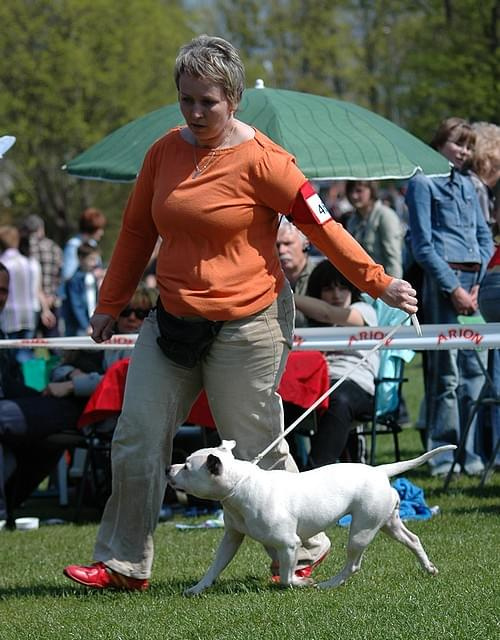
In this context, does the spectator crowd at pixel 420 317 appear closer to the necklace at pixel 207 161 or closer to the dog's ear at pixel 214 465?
the necklace at pixel 207 161

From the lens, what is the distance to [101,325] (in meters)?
5.31

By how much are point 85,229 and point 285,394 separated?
6.75 m

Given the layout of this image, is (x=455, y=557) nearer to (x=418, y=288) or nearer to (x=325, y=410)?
(x=325, y=410)

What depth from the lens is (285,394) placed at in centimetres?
753

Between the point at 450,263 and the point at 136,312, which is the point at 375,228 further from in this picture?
the point at 136,312

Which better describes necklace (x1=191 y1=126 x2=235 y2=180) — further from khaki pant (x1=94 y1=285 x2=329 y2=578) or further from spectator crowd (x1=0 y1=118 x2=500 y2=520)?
spectator crowd (x1=0 y1=118 x2=500 y2=520)

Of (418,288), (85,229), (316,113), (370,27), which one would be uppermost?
(316,113)

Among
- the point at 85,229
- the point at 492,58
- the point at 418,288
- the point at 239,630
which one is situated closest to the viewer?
the point at 239,630

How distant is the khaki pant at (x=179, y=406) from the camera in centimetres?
505

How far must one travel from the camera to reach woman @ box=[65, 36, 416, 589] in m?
4.85

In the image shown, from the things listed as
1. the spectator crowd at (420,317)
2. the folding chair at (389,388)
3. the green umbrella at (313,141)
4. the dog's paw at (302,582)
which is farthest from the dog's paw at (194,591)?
the green umbrella at (313,141)

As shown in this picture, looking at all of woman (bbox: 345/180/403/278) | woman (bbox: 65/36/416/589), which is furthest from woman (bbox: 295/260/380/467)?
woman (bbox: 65/36/416/589)

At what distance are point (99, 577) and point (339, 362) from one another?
10.8 feet

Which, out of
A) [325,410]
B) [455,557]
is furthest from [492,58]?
[455,557]
